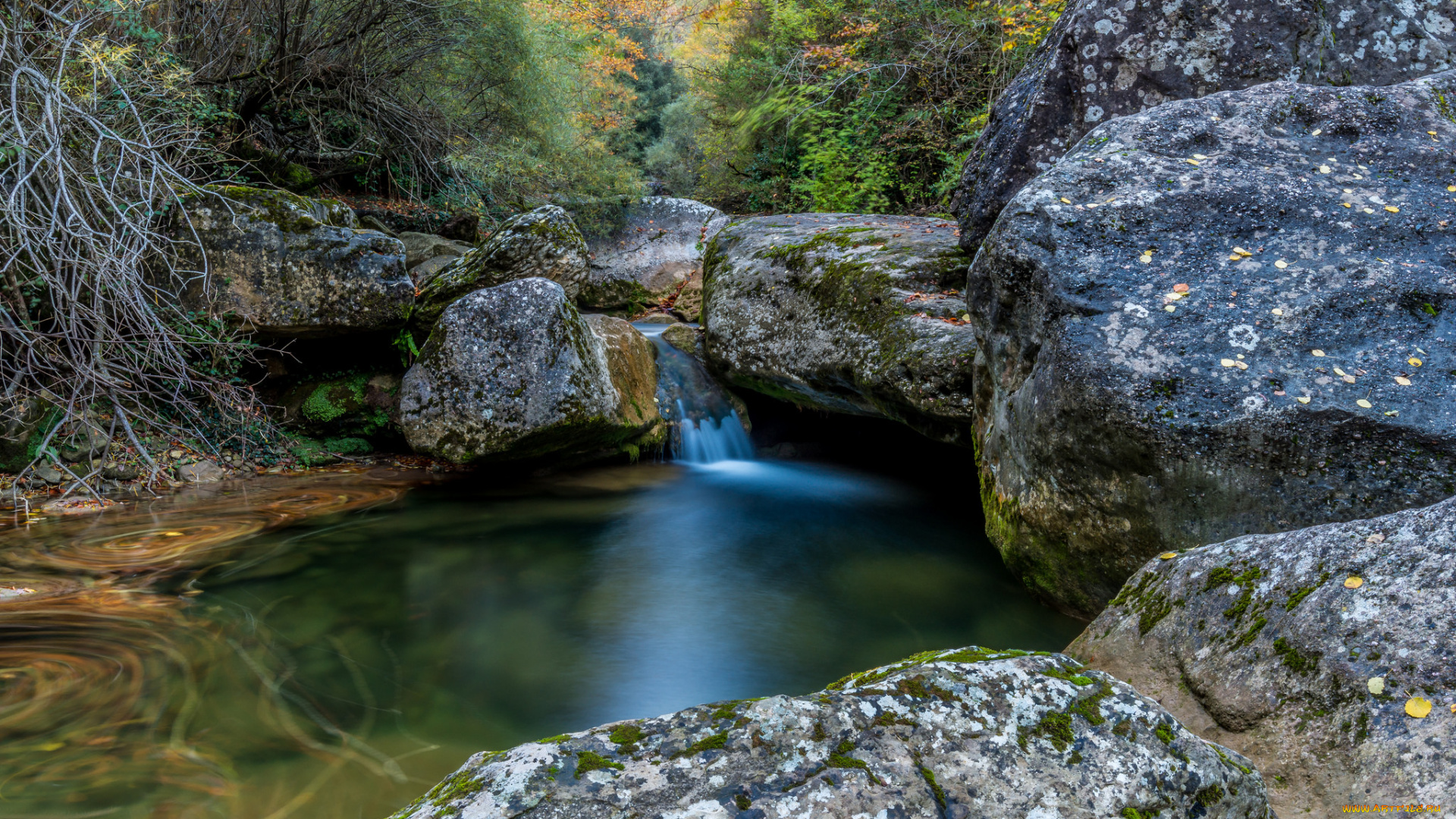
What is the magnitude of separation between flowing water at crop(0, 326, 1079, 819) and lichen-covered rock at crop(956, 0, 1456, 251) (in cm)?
299

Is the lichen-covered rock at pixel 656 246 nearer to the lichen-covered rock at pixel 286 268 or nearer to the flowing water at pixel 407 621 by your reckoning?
the lichen-covered rock at pixel 286 268

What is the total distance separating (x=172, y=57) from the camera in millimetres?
6594

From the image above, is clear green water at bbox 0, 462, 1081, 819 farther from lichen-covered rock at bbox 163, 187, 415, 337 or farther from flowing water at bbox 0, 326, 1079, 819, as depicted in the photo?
lichen-covered rock at bbox 163, 187, 415, 337

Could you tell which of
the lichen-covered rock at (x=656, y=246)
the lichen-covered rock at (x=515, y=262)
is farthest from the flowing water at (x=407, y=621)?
the lichen-covered rock at (x=656, y=246)

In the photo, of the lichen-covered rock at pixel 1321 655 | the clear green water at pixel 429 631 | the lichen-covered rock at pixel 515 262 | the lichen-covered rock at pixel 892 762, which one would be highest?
the lichen-covered rock at pixel 515 262

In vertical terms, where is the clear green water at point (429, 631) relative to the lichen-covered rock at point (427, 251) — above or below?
below

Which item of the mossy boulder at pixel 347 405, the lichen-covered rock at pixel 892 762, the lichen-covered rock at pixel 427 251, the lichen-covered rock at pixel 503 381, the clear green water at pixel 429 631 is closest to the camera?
the lichen-covered rock at pixel 892 762

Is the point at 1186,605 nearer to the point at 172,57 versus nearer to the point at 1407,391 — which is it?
the point at 1407,391

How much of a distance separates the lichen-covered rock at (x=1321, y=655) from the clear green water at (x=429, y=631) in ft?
5.85

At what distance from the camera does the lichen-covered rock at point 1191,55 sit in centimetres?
483

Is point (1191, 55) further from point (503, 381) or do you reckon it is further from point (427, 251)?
point (427, 251)

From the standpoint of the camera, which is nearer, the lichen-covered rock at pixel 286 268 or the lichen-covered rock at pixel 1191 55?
the lichen-covered rock at pixel 1191 55

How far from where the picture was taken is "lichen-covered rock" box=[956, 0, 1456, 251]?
4828mm

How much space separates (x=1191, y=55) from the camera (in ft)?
16.6
